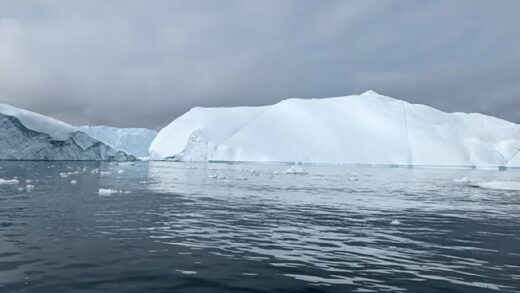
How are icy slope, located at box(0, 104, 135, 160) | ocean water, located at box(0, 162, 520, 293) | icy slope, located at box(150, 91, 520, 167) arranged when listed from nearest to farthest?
ocean water, located at box(0, 162, 520, 293) → icy slope, located at box(0, 104, 135, 160) → icy slope, located at box(150, 91, 520, 167)

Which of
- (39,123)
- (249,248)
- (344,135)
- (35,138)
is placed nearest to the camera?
(249,248)

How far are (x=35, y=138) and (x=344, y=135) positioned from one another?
91542 mm

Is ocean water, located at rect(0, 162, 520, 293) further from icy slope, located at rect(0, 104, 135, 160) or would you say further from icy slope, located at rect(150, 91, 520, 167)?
icy slope, located at rect(150, 91, 520, 167)

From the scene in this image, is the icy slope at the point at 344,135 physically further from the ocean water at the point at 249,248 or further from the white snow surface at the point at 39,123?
the ocean water at the point at 249,248

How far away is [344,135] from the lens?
13688 centimetres

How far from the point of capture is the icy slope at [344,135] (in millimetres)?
127125

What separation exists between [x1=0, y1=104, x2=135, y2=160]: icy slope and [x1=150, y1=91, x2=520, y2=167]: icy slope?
146 feet

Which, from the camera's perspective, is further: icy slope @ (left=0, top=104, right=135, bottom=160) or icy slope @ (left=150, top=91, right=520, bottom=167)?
icy slope @ (left=150, top=91, right=520, bottom=167)

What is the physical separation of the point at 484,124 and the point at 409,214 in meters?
155

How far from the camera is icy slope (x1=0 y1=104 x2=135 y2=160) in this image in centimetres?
8400

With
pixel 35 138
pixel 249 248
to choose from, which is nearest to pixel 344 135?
pixel 35 138

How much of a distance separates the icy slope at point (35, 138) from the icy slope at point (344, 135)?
4456 cm

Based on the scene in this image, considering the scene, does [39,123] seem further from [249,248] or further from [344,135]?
[344,135]

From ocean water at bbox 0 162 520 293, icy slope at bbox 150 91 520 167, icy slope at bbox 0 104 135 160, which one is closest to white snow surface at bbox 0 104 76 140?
icy slope at bbox 0 104 135 160
